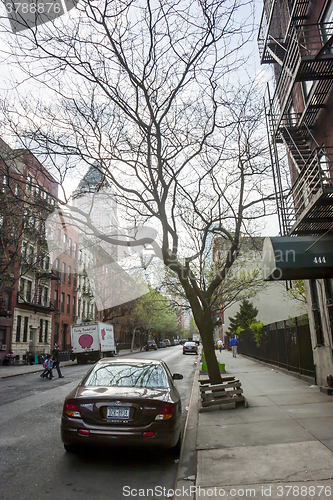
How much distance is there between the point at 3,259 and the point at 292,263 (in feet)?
61.7

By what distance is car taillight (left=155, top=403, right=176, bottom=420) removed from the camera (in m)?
5.18

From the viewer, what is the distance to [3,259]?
22750mm

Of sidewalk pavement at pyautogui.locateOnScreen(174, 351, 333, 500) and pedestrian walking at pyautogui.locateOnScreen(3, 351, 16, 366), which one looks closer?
sidewalk pavement at pyautogui.locateOnScreen(174, 351, 333, 500)

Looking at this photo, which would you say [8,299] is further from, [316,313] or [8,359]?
[316,313]

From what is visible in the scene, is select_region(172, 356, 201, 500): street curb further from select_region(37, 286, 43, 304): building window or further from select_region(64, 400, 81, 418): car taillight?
select_region(37, 286, 43, 304): building window

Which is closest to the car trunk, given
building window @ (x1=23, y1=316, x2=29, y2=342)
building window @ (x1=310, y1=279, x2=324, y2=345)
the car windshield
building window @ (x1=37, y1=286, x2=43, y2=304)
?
the car windshield

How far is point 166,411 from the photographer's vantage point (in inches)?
206

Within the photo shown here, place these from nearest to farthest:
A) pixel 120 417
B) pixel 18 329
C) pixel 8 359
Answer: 1. pixel 120 417
2. pixel 8 359
3. pixel 18 329

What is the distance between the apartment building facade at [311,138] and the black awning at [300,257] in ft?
0.08

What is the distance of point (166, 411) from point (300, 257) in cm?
508

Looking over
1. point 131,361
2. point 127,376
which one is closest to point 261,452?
point 127,376

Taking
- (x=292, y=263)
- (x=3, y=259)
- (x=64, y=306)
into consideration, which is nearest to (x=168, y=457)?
(x=292, y=263)

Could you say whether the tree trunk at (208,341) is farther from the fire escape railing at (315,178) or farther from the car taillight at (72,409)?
the car taillight at (72,409)

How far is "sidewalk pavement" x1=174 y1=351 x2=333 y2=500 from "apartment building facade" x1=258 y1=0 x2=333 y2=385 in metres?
2.74
